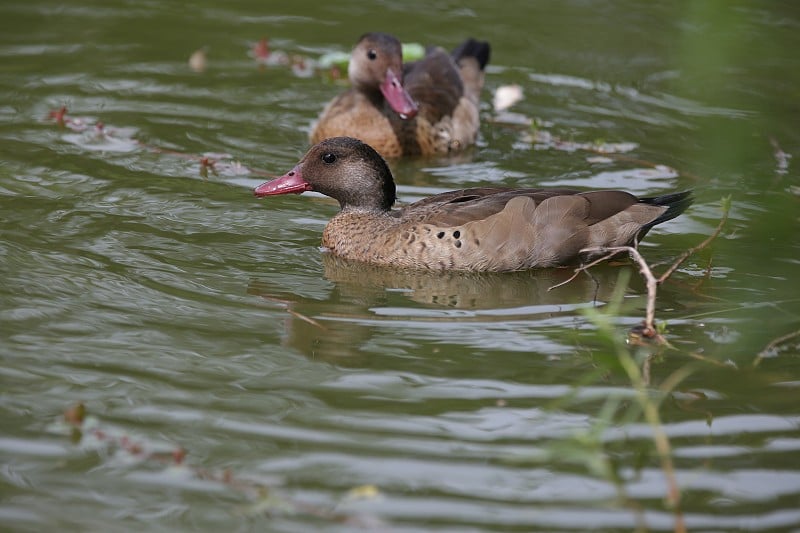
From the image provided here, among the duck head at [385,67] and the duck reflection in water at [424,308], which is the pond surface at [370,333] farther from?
the duck head at [385,67]

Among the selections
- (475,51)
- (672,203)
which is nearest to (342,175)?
(672,203)

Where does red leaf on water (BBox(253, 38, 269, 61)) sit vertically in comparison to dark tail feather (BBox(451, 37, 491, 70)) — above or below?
below

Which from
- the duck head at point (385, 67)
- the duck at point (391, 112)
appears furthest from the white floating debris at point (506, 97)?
the duck head at point (385, 67)

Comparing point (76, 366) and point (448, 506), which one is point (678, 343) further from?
point (76, 366)

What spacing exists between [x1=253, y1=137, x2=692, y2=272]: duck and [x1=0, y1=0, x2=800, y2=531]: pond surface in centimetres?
14

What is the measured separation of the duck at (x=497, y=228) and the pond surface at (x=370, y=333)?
0.14 m

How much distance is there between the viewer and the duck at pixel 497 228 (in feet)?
24.8

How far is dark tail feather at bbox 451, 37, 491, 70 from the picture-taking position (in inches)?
458

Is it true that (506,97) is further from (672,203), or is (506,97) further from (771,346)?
(771,346)

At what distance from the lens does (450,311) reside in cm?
685

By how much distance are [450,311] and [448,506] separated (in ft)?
→ 7.53

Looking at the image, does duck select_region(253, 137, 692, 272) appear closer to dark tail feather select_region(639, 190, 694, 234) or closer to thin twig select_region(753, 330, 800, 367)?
dark tail feather select_region(639, 190, 694, 234)

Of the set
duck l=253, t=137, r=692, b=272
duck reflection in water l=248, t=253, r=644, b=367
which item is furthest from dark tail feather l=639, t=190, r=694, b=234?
duck reflection in water l=248, t=253, r=644, b=367

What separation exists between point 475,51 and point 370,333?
5.77 meters
